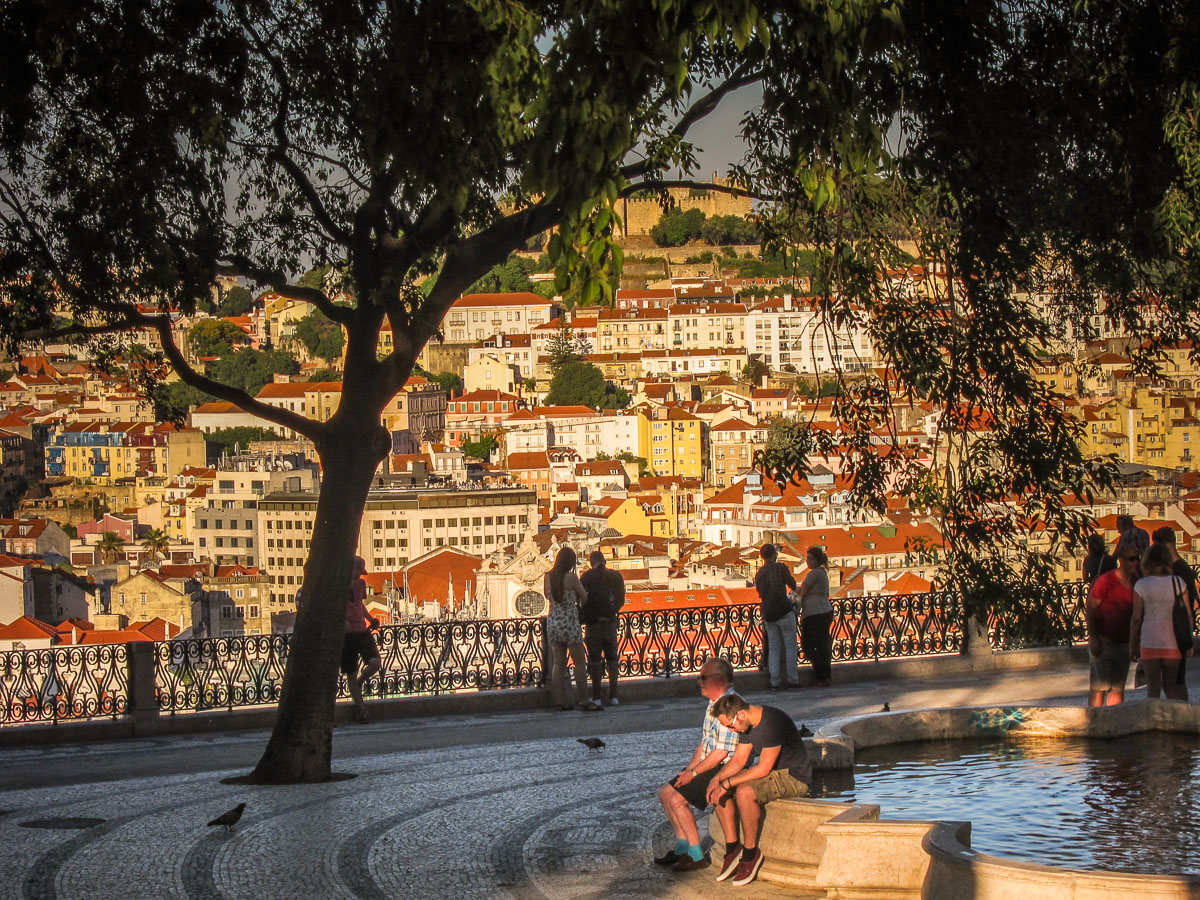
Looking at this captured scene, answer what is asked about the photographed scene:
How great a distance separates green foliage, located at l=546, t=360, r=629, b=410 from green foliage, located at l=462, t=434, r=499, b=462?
1392cm

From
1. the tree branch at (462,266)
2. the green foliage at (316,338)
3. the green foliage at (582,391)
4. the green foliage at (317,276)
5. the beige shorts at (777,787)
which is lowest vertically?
the beige shorts at (777,787)

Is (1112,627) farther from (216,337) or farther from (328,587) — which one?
(216,337)

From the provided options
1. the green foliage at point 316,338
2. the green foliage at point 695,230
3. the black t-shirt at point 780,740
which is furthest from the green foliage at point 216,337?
the black t-shirt at point 780,740

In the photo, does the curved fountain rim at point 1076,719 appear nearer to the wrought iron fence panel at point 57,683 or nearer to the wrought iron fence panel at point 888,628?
the wrought iron fence panel at point 888,628

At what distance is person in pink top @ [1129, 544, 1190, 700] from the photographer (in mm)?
8805

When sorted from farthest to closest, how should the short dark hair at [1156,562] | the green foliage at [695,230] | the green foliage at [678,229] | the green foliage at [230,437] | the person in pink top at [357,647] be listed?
the green foliage at [678,229]
the green foliage at [695,230]
the green foliage at [230,437]
the person in pink top at [357,647]
the short dark hair at [1156,562]

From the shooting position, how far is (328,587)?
9.19 metres

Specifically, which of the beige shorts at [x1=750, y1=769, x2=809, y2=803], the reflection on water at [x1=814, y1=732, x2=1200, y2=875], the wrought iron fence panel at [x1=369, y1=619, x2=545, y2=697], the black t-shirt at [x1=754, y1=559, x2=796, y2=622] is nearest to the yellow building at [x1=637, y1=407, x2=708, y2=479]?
the wrought iron fence panel at [x1=369, y1=619, x2=545, y2=697]

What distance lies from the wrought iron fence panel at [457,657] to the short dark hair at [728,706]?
19.6ft

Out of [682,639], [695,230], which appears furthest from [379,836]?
[695,230]

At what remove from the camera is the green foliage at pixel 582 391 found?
145 metres

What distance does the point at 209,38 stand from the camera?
918 centimetres

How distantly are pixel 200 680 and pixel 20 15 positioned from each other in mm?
5381

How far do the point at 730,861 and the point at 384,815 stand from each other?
2125 millimetres
